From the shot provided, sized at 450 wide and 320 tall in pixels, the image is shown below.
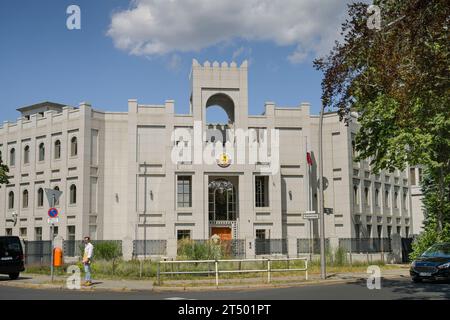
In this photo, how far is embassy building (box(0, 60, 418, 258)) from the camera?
41969mm

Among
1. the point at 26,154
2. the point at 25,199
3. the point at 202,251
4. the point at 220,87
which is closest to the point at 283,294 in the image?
the point at 202,251

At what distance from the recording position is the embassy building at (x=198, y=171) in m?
42.0

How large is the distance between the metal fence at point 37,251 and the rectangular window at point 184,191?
415 inches

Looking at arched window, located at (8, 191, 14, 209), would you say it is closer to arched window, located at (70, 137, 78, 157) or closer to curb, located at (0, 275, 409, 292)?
arched window, located at (70, 137, 78, 157)

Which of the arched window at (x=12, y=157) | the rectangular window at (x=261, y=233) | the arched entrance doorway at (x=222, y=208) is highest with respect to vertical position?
the arched window at (x=12, y=157)

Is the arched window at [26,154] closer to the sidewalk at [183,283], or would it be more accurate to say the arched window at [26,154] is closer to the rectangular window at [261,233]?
the rectangular window at [261,233]

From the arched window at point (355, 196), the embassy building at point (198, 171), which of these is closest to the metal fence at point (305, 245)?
the embassy building at point (198, 171)

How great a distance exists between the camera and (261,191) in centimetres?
4362

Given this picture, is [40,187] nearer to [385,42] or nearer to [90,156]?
[90,156]

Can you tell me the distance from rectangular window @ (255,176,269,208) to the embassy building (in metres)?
0.08

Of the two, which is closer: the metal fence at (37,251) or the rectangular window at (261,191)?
the metal fence at (37,251)

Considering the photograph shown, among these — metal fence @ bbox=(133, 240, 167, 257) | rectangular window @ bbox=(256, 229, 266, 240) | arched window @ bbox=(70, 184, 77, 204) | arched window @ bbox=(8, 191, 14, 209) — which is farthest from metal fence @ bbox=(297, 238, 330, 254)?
arched window @ bbox=(8, 191, 14, 209)

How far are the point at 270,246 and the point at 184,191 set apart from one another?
26.9 ft
